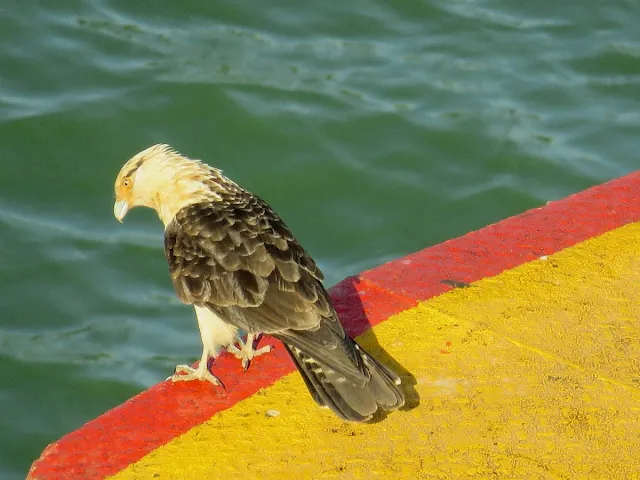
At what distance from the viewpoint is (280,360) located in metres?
5.53

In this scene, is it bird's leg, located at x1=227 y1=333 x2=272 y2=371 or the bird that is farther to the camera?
bird's leg, located at x1=227 y1=333 x2=272 y2=371

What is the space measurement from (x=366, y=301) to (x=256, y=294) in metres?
0.78

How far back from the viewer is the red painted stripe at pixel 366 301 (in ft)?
15.8

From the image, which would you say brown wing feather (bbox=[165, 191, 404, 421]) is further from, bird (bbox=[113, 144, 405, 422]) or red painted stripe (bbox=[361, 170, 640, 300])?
red painted stripe (bbox=[361, 170, 640, 300])

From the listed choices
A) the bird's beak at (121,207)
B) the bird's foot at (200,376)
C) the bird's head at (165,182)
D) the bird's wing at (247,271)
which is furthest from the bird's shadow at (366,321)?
the bird's beak at (121,207)

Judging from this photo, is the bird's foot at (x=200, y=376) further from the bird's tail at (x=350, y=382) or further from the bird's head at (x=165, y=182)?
the bird's head at (x=165, y=182)

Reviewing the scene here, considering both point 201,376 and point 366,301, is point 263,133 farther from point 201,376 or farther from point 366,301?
point 201,376

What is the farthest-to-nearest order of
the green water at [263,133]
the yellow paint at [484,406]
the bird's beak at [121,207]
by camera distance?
the green water at [263,133], the bird's beak at [121,207], the yellow paint at [484,406]

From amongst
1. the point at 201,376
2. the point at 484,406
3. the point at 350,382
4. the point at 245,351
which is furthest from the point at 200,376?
the point at 484,406

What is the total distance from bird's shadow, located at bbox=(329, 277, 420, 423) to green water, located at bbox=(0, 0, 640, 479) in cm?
319

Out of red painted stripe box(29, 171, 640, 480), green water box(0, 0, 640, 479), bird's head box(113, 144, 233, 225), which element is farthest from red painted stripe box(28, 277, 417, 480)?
green water box(0, 0, 640, 479)

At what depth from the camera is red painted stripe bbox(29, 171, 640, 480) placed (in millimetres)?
4820

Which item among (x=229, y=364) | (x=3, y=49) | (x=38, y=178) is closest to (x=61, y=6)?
(x=3, y=49)

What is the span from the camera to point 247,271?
5.39 m
